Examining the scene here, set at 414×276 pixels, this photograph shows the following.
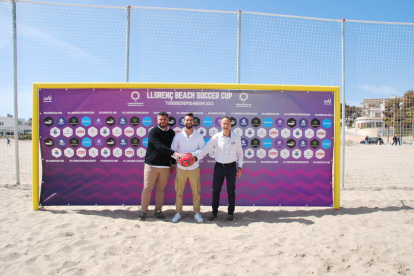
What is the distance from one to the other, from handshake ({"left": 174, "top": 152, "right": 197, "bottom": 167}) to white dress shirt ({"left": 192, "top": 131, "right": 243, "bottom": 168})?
129 mm

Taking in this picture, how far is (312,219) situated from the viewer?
14.6 ft

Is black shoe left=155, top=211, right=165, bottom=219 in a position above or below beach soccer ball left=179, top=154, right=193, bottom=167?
below

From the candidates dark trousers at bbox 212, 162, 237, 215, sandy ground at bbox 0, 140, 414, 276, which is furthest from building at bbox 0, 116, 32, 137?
dark trousers at bbox 212, 162, 237, 215

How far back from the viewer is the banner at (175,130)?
15.4 ft

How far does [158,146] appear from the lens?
13.4 feet

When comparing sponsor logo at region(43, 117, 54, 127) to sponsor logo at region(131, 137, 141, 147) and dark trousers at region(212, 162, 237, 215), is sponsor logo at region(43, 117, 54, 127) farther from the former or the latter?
dark trousers at region(212, 162, 237, 215)

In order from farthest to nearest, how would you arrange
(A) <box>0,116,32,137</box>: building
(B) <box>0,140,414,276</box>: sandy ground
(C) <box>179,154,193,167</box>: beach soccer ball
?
(A) <box>0,116,32,137</box>: building, (C) <box>179,154,193,167</box>: beach soccer ball, (B) <box>0,140,414,276</box>: sandy ground

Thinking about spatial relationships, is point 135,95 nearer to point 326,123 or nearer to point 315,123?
point 315,123

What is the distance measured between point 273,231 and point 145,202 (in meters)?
2.12

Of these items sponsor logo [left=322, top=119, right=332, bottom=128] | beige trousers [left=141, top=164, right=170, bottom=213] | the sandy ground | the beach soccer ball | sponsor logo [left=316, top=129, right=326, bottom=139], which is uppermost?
sponsor logo [left=322, top=119, right=332, bottom=128]

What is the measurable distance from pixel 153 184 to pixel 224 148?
1.35 meters

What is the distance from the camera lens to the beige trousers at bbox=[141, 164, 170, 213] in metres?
4.30

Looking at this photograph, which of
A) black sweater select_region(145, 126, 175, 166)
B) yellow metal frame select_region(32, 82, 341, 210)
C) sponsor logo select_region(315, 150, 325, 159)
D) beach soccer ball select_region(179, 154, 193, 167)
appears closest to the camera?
beach soccer ball select_region(179, 154, 193, 167)

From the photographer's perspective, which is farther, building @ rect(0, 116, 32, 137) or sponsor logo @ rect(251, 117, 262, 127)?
building @ rect(0, 116, 32, 137)
